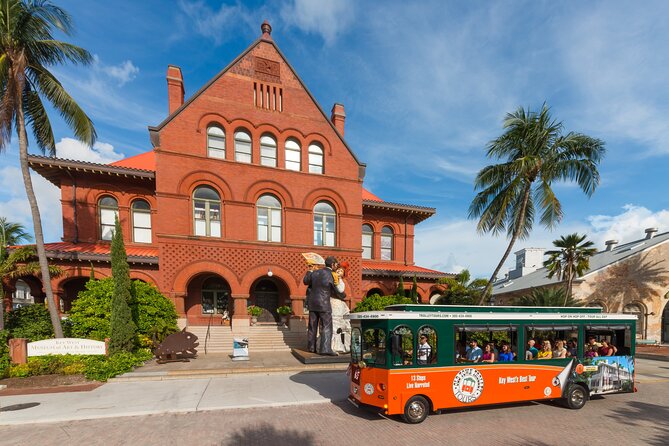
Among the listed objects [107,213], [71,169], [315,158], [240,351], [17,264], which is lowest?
[240,351]

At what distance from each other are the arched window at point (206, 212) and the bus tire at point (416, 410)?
14.3m

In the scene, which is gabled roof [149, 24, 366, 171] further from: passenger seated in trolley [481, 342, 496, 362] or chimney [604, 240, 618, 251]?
chimney [604, 240, 618, 251]

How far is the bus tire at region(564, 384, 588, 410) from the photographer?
26.2ft

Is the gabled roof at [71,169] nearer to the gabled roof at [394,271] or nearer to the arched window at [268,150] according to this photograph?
the arched window at [268,150]

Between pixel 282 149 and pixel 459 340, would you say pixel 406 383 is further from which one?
pixel 282 149

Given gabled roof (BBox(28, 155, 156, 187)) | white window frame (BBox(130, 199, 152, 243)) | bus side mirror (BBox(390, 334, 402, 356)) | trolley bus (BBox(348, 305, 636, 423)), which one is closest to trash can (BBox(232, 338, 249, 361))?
trolley bus (BBox(348, 305, 636, 423))

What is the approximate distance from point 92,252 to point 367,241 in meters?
16.9

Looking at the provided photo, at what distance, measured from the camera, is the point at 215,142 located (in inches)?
708

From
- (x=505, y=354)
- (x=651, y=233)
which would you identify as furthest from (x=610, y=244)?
(x=505, y=354)

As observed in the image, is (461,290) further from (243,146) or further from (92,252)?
(92,252)

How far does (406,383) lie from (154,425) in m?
5.84

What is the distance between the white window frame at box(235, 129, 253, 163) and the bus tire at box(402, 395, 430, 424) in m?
15.7

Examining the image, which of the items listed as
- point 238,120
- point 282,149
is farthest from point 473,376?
point 238,120

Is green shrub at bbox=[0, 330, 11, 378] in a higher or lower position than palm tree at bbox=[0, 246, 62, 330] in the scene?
lower
